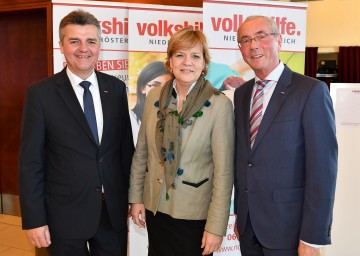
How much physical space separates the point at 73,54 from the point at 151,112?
49 centimetres

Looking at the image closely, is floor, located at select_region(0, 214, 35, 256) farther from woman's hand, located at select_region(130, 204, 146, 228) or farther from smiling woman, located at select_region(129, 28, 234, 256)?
smiling woman, located at select_region(129, 28, 234, 256)

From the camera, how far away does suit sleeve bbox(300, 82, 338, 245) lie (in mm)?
1543

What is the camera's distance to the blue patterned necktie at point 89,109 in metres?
1.86

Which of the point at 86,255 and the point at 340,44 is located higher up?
the point at 340,44

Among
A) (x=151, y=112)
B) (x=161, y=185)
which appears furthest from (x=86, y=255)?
(x=151, y=112)

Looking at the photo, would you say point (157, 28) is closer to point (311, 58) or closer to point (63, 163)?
point (63, 163)

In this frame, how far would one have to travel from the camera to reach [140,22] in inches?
121

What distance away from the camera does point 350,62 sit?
8.98 metres

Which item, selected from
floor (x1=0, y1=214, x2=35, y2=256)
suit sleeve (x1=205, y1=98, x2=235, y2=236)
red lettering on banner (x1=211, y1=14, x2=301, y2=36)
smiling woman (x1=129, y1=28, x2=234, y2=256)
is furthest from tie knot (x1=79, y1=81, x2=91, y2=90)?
floor (x1=0, y1=214, x2=35, y2=256)

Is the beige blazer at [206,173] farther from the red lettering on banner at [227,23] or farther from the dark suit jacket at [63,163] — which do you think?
the red lettering on banner at [227,23]

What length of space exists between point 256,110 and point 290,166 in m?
0.31

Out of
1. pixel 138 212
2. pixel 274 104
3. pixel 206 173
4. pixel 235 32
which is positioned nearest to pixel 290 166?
pixel 274 104

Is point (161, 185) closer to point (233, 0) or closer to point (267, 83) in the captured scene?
point (267, 83)

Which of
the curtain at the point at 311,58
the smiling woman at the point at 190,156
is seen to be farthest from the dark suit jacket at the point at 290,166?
the curtain at the point at 311,58
